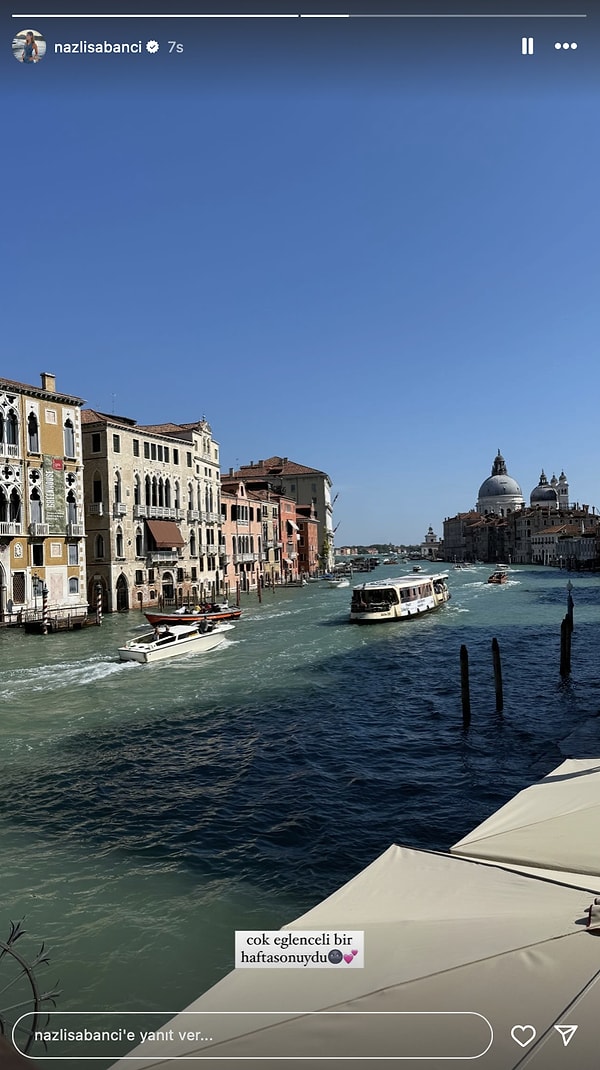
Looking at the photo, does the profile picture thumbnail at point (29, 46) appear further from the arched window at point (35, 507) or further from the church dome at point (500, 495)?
the church dome at point (500, 495)

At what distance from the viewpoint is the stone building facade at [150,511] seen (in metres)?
39.3

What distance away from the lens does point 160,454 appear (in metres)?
44.2

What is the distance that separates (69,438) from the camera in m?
35.2

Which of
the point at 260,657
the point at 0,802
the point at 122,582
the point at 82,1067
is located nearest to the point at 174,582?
the point at 122,582

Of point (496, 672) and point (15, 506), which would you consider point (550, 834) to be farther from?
point (15, 506)

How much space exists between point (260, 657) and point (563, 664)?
32.7 feet

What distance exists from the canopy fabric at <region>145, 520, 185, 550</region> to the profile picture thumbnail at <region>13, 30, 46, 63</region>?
40.4m

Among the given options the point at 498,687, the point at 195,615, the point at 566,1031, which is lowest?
the point at 498,687

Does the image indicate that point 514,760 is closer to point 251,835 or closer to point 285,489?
point 251,835

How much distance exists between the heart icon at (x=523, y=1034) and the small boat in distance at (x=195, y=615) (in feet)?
87.3

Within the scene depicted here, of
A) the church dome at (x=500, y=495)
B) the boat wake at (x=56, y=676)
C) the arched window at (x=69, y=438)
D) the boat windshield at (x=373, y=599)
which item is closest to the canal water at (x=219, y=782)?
the boat wake at (x=56, y=676)

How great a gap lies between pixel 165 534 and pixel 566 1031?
139 feet

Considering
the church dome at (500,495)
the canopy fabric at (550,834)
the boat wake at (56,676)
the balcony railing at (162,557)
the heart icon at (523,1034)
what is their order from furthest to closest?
the church dome at (500,495), the balcony railing at (162,557), the boat wake at (56,676), the canopy fabric at (550,834), the heart icon at (523,1034)

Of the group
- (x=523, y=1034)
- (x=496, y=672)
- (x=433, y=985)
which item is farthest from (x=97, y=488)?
(x=523, y=1034)
